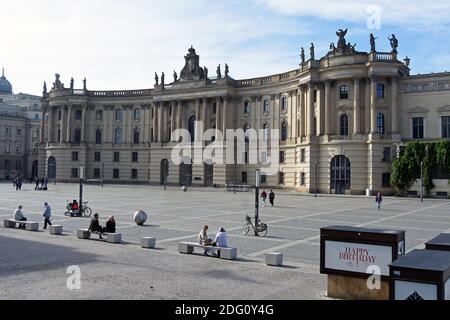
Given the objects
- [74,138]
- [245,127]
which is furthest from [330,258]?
[74,138]

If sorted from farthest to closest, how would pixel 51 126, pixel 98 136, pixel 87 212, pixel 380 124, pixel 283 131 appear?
pixel 51 126, pixel 98 136, pixel 283 131, pixel 380 124, pixel 87 212

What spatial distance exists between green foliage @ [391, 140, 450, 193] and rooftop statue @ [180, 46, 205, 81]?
139ft

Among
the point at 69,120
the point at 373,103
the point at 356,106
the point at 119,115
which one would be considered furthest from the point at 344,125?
the point at 69,120

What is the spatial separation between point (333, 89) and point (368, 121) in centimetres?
708

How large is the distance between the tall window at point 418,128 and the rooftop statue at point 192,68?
40654 mm

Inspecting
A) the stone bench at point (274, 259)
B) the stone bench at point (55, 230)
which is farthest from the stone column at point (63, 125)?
the stone bench at point (274, 259)

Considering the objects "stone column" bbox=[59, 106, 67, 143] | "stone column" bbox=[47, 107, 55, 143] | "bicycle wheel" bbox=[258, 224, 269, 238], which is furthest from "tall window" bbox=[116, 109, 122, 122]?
"bicycle wheel" bbox=[258, 224, 269, 238]

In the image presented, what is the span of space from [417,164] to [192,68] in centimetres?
4661

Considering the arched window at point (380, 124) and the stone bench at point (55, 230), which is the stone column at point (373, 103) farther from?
the stone bench at point (55, 230)

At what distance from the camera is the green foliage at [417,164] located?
60.3 meters

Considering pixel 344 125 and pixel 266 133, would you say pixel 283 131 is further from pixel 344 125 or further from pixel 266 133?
pixel 344 125

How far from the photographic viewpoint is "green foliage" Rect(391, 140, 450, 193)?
198 feet

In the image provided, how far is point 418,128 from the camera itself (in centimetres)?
6419
